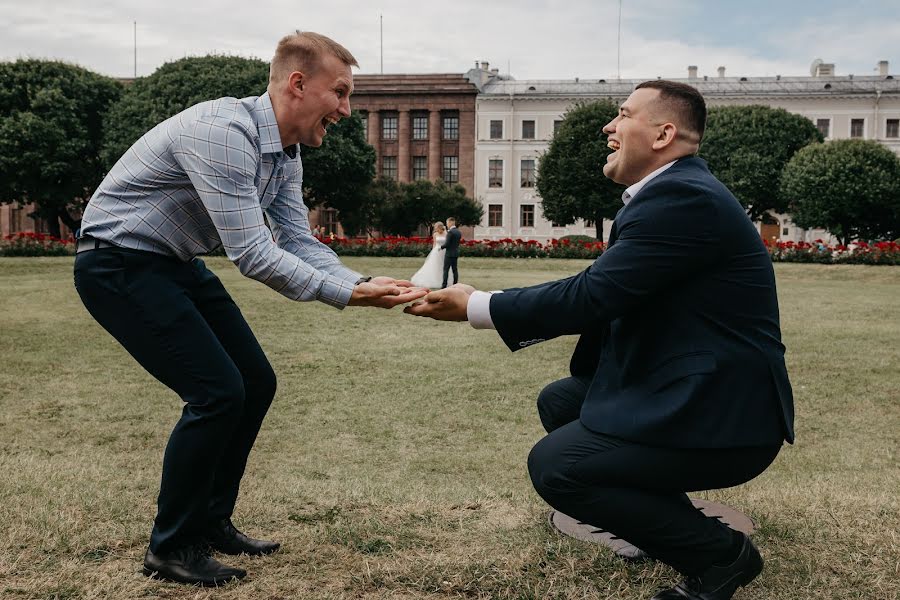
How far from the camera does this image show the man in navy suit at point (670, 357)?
279 cm

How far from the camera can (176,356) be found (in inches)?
124

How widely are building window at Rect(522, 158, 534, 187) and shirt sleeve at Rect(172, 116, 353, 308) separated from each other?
215 ft

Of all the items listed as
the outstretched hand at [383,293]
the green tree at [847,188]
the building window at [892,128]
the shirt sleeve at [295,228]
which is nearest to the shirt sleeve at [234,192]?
the outstretched hand at [383,293]

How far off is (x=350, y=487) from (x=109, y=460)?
2549mm

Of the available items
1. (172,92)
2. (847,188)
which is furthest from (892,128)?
(172,92)

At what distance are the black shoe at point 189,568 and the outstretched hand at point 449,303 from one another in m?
1.29

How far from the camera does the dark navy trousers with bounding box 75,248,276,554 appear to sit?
10.3ft

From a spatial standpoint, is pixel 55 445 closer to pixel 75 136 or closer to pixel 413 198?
pixel 75 136

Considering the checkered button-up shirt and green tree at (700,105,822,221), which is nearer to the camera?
the checkered button-up shirt

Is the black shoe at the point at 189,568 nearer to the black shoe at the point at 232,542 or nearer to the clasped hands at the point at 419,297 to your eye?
the black shoe at the point at 232,542

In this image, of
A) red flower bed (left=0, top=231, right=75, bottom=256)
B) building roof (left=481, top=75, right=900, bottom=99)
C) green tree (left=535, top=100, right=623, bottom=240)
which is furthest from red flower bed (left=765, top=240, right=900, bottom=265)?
building roof (left=481, top=75, right=900, bottom=99)

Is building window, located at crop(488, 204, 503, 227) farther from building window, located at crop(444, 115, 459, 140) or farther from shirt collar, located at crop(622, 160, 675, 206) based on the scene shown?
shirt collar, located at crop(622, 160, 675, 206)

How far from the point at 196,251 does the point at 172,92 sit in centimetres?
4094

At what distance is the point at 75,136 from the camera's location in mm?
42438
